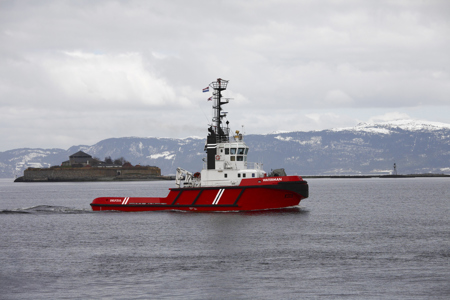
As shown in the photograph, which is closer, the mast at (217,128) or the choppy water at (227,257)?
the choppy water at (227,257)

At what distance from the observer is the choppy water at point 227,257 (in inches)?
813

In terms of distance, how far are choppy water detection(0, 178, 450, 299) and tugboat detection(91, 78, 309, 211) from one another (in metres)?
1.16

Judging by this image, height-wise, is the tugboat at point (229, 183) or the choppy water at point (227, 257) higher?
the tugboat at point (229, 183)

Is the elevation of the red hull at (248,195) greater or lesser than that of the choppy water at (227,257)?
greater

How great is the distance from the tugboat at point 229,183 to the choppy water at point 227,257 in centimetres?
116

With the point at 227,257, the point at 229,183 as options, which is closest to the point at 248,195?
the point at 229,183

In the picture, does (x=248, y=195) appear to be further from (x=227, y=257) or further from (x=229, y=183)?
(x=227, y=257)

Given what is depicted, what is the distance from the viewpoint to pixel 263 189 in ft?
141

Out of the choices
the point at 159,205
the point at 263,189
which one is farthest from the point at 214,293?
the point at 159,205

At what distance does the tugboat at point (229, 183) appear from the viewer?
142 feet

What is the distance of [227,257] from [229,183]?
1722 cm

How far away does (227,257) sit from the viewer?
2711 centimetres

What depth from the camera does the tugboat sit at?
4319cm

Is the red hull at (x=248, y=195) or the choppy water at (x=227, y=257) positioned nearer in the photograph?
the choppy water at (x=227, y=257)
